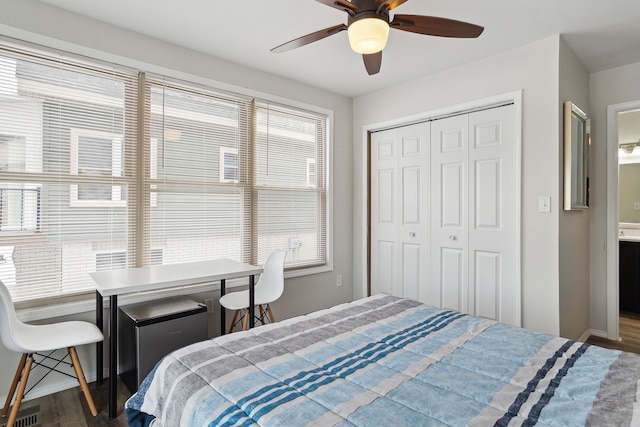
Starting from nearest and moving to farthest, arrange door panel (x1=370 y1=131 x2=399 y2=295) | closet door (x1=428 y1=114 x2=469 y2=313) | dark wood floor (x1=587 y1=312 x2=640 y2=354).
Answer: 1. dark wood floor (x1=587 y1=312 x2=640 y2=354)
2. closet door (x1=428 y1=114 x2=469 y2=313)
3. door panel (x1=370 y1=131 x2=399 y2=295)

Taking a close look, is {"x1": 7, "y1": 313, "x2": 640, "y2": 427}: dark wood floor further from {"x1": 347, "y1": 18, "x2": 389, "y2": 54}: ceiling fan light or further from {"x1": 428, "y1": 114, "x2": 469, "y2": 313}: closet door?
{"x1": 428, "y1": 114, "x2": 469, "y2": 313}: closet door

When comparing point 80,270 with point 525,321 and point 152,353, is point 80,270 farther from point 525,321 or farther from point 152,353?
point 525,321

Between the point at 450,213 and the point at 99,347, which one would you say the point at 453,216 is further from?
the point at 99,347

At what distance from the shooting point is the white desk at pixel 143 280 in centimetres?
201

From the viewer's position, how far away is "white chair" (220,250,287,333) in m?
2.84

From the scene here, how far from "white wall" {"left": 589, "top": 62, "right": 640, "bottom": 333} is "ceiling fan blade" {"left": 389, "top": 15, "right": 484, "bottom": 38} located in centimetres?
222

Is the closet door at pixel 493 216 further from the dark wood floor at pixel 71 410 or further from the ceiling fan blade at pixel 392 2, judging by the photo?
the dark wood floor at pixel 71 410

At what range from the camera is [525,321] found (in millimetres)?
2834

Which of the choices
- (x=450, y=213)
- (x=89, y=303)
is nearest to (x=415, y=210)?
(x=450, y=213)

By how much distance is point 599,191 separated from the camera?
10.9 ft

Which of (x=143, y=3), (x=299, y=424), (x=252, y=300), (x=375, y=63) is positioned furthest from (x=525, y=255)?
(x=143, y=3)

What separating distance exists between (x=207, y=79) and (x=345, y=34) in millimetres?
1239

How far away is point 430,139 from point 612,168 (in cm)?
167

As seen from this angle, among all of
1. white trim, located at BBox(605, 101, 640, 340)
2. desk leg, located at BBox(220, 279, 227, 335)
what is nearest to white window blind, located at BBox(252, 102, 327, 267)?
desk leg, located at BBox(220, 279, 227, 335)
